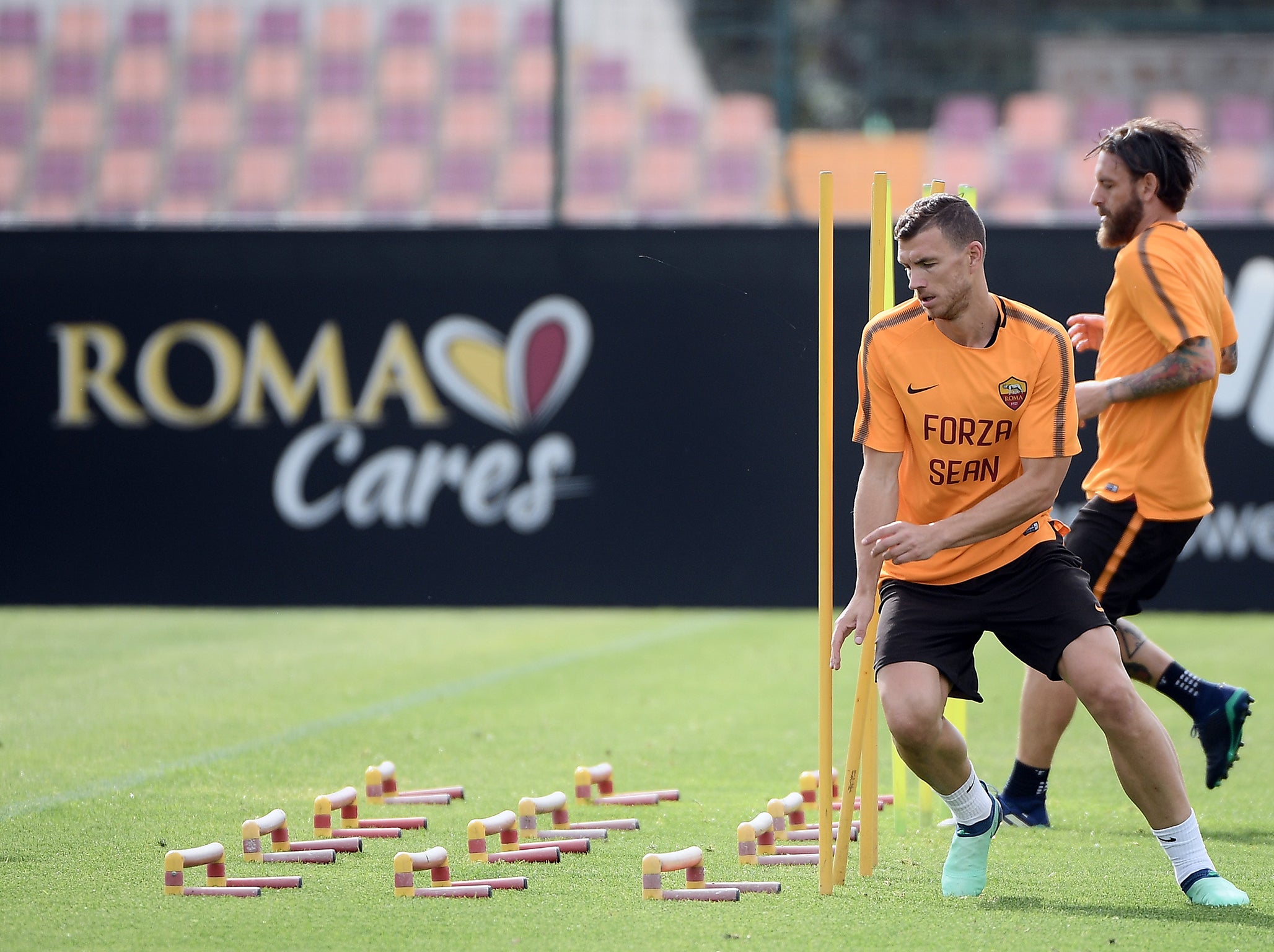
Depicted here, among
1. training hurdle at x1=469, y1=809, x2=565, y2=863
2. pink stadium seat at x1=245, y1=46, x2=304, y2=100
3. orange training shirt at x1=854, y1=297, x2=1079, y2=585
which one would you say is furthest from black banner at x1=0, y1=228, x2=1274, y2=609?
orange training shirt at x1=854, y1=297, x2=1079, y2=585

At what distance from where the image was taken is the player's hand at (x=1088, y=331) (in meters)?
4.79

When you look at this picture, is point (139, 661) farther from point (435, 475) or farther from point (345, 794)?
point (345, 794)

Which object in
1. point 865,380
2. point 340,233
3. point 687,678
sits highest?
point 340,233

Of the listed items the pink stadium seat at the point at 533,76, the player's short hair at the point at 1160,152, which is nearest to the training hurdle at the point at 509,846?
the player's short hair at the point at 1160,152

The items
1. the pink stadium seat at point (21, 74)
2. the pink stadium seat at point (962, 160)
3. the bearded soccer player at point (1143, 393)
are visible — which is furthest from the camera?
the pink stadium seat at point (962, 160)

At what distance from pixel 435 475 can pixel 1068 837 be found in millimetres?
4999

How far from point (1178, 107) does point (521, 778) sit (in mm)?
8933

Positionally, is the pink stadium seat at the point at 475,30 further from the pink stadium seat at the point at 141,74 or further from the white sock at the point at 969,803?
the white sock at the point at 969,803

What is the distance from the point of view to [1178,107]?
12.3 m

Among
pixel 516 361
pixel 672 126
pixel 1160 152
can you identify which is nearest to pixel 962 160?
pixel 672 126

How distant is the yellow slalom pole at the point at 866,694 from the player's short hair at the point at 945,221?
0.61 feet

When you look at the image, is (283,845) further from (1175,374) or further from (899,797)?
(1175,374)

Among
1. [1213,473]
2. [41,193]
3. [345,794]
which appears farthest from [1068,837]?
[41,193]

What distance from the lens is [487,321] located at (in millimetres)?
8891
